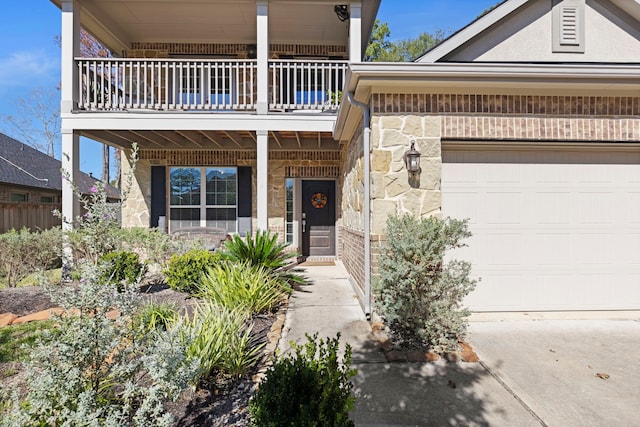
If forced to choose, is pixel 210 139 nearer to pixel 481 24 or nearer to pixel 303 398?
pixel 481 24

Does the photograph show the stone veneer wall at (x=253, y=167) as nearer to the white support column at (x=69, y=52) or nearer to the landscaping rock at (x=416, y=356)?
the white support column at (x=69, y=52)

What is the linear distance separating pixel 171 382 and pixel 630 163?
5808 millimetres

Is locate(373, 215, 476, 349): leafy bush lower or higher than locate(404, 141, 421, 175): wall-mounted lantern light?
lower

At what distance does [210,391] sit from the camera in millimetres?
2701

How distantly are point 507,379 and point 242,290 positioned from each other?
9.79ft

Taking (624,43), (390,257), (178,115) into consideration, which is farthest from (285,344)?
(624,43)

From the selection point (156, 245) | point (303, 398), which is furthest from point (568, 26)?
point (156, 245)

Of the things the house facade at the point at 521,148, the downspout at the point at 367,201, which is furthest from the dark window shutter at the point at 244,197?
the downspout at the point at 367,201

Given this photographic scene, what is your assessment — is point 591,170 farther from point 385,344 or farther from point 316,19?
point 316,19

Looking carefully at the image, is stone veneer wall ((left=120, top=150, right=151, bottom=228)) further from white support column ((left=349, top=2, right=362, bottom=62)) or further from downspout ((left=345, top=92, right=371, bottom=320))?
downspout ((left=345, top=92, right=371, bottom=320))

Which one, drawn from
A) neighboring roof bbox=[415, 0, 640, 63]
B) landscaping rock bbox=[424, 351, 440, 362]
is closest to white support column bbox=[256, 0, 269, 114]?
neighboring roof bbox=[415, 0, 640, 63]

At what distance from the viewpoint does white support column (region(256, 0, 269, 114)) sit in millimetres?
7062

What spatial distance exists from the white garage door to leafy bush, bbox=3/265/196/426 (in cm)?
380

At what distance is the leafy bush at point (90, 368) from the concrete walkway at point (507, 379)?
51.6 inches
